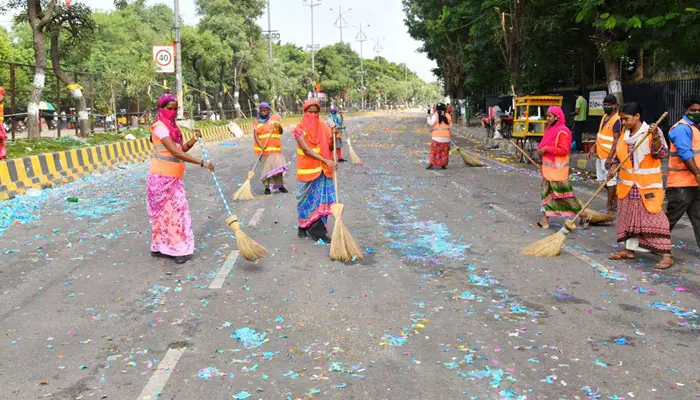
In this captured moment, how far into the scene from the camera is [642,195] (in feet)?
22.2

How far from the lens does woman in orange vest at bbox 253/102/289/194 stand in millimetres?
12336

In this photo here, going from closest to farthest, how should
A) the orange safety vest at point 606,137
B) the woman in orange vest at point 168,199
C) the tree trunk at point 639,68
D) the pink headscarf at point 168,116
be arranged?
the pink headscarf at point 168,116 → the woman in orange vest at point 168,199 → the orange safety vest at point 606,137 → the tree trunk at point 639,68

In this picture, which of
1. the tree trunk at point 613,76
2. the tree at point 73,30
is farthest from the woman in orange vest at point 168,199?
A: the tree at point 73,30

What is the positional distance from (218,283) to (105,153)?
1330cm

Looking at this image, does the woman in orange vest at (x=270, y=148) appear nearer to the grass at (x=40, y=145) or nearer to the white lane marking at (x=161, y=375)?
the grass at (x=40, y=145)

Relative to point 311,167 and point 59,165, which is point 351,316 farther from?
point 59,165

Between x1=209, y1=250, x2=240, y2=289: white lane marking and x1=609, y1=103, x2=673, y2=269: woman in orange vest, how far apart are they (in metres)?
4.10

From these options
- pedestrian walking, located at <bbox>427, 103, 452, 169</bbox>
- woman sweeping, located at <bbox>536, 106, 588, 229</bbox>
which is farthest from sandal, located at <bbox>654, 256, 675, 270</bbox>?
pedestrian walking, located at <bbox>427, 103, 452, 169</bbox>

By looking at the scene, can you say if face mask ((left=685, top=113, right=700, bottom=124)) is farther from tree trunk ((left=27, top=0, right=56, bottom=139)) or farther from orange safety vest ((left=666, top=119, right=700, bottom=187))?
tree trunk ((left=27, top=0, right=56, bottom=139))

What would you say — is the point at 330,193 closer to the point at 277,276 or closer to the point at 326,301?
the point at 277,276

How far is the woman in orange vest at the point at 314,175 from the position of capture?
8055 mm

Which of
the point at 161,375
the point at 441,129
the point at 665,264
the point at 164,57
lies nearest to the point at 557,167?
the point at 665,264

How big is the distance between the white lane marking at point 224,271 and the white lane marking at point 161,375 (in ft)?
5.40

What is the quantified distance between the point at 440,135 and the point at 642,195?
945 centimetres
